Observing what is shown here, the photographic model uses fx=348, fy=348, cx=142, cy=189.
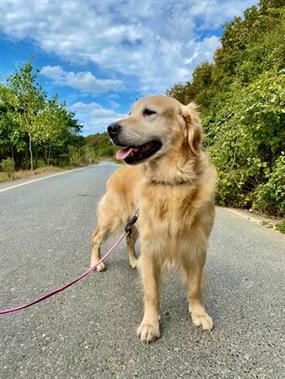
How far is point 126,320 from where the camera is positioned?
250 centimetres

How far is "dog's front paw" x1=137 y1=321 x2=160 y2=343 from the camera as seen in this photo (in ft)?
7.29

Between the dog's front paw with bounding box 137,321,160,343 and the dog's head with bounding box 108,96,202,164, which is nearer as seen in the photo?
the dog's front paw with bounding box 137,321,160,343

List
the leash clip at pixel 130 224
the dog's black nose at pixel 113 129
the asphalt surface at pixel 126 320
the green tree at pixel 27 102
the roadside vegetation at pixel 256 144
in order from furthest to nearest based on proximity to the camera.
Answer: the green tree at pixel 27 102 < the roadside vegetation at pixel 256 144 < the leash clip at pixel 130 224 < the dog's black nose at pixel 113 129 < the asphalt surface at pixel 126 320

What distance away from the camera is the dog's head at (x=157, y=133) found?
2641 millimetres

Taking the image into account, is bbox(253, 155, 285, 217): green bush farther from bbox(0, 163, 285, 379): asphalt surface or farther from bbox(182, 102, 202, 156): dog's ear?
bbox(182, 102, 202, 156): dog's ear

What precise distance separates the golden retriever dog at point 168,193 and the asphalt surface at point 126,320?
16cm

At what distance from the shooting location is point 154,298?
2453 mm

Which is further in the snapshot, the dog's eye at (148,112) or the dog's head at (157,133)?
the dog's eye at (148,112)

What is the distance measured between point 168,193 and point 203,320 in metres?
0.92

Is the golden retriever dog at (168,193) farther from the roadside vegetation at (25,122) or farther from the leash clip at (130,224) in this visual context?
the roadside vegetation at (25,122)

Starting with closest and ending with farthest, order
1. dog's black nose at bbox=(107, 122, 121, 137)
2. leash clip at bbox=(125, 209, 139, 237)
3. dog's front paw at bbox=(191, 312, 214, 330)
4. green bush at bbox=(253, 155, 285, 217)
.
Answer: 1. dog's front paw at bbox=(191, 312, 214, 330)
2. dog's black nose at bbox=(107, 122, 121, 137)
3. leash clip at bbox=(125, 209, 139, 237)
4. green bush at bbox=(253, 155, 285, 217)

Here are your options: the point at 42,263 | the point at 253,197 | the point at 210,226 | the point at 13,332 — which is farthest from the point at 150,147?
the point at 253,197

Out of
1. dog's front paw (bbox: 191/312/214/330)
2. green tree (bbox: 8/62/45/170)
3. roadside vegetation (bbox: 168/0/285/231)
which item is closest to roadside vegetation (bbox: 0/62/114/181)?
green tree (bbox: 8/62/45/170)

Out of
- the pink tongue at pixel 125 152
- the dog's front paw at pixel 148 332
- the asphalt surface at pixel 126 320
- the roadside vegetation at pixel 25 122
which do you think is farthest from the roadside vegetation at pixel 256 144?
the roadside vegetation at pixel 25 122
